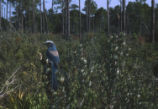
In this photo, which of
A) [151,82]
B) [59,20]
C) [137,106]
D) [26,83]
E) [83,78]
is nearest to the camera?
[83,78]

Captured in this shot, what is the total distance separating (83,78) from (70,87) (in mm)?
183

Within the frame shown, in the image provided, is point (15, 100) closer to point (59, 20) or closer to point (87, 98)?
point (87, 98)

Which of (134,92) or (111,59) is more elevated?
(111,59)

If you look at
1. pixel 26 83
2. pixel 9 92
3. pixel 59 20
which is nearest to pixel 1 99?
pixel 9 92

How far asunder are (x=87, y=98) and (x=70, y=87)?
0.22m

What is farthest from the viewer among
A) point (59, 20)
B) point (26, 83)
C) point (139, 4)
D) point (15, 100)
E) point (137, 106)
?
point (59, 20)

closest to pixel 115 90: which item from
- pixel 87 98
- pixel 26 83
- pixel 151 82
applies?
pixel 87 98

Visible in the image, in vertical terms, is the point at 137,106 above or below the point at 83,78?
below

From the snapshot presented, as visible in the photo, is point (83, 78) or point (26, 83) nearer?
point (83, 78)

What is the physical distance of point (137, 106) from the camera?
2.52 meters

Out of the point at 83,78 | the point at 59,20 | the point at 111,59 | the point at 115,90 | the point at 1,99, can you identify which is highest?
the point at 59,20

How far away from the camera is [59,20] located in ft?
210

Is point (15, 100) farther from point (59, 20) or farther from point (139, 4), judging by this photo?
point (59, 20)

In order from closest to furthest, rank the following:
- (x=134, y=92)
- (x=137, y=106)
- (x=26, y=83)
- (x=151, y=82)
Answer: (x=137, y=106) → (x=134, y=92) → (x=151, y=82) → (x=26, y=83)
